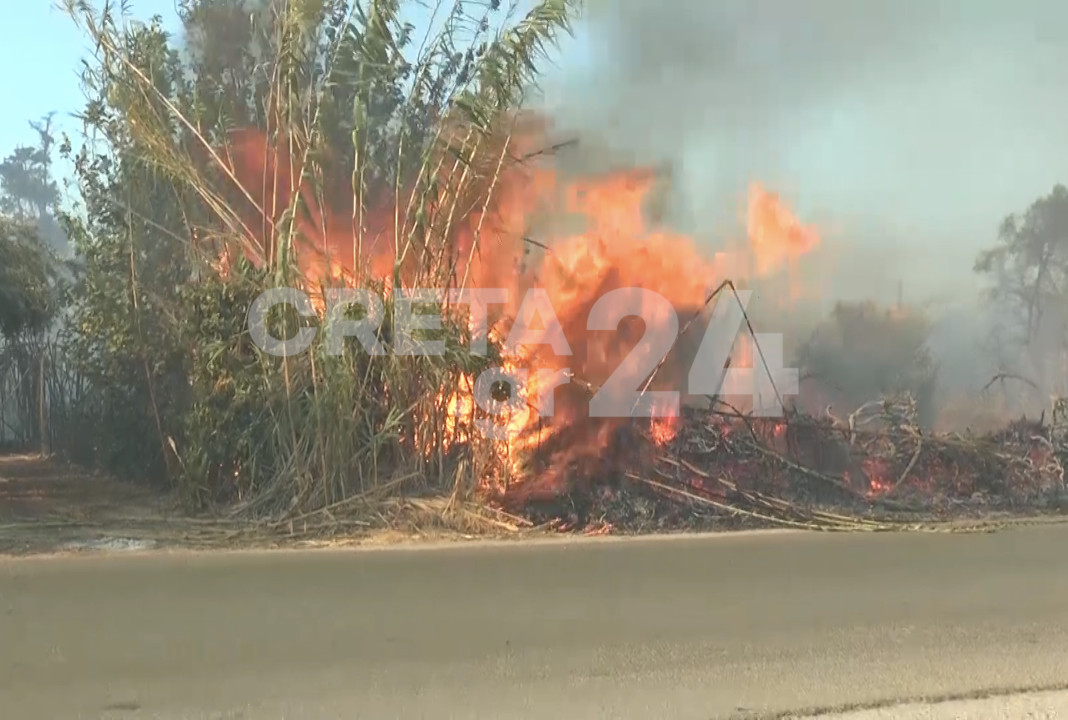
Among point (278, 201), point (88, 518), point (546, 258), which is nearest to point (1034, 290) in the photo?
point (546, 258)

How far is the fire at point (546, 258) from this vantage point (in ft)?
34.6

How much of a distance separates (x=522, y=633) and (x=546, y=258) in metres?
6.78

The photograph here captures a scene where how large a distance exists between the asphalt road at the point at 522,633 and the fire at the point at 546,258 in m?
2.38

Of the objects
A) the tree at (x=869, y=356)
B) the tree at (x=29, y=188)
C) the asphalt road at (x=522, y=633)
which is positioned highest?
the tree at (x=29, y=188)

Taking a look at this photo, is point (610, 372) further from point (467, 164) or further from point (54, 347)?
point (54, 347)

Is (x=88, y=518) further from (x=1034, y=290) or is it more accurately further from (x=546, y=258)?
(x=1034, y=290)

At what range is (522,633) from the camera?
588cm

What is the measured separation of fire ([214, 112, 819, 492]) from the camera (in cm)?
1054

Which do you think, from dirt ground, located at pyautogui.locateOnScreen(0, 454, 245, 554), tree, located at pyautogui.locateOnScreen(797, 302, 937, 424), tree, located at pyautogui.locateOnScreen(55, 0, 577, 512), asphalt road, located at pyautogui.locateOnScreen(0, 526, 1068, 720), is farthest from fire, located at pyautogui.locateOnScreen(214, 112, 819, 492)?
tree, located at pyautogui.locateOnScreen(797, 302, 937, 424)

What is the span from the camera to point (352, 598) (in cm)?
668

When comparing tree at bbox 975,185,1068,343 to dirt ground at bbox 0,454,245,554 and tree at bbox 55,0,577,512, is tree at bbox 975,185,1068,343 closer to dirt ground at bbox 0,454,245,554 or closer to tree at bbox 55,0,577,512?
tree at bbox 55,0,577,512

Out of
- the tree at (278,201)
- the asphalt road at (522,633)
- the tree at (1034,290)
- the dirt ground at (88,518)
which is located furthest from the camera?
the tree at (1034,290)

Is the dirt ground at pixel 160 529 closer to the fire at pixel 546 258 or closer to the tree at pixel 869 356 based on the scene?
the fire at pixel 546 258

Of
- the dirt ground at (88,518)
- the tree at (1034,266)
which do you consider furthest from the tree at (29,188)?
the tree at (1034,266)
